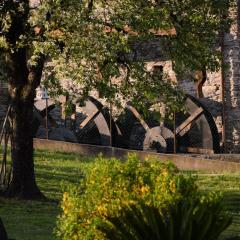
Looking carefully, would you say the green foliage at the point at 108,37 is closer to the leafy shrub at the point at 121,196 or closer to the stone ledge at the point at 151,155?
the stone ledge at the point at 151,155

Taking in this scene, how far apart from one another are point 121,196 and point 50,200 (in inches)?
423

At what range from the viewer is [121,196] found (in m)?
9.30

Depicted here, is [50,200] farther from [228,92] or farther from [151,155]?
[228,92]

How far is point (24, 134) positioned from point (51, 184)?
3.57 meters

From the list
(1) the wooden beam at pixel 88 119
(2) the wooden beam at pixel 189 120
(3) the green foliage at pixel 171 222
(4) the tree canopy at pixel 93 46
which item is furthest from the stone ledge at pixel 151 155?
(3) the green foliage at pixel 171 222

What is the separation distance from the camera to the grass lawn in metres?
14.9

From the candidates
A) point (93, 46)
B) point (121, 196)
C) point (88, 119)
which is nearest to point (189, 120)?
point (88, 119)

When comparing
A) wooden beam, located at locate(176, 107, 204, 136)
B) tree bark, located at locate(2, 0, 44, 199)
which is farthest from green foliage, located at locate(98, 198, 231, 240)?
wooden beam, located at locate(176, 107, 204, 136)

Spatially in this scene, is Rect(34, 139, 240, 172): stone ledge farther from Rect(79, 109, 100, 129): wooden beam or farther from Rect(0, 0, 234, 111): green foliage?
Rect(0, 0, 234, 111): green foliage

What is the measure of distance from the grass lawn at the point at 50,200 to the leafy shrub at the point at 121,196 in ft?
2.55

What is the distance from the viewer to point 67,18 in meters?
17.4

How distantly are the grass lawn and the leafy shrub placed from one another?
0.78 meters

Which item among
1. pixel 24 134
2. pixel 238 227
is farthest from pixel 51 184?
pixel 238 227

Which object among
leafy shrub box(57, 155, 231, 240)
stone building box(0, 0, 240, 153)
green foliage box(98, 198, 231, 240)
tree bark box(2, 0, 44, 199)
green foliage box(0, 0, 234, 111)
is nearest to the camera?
green foliage box(98, 198, 231, 240)
